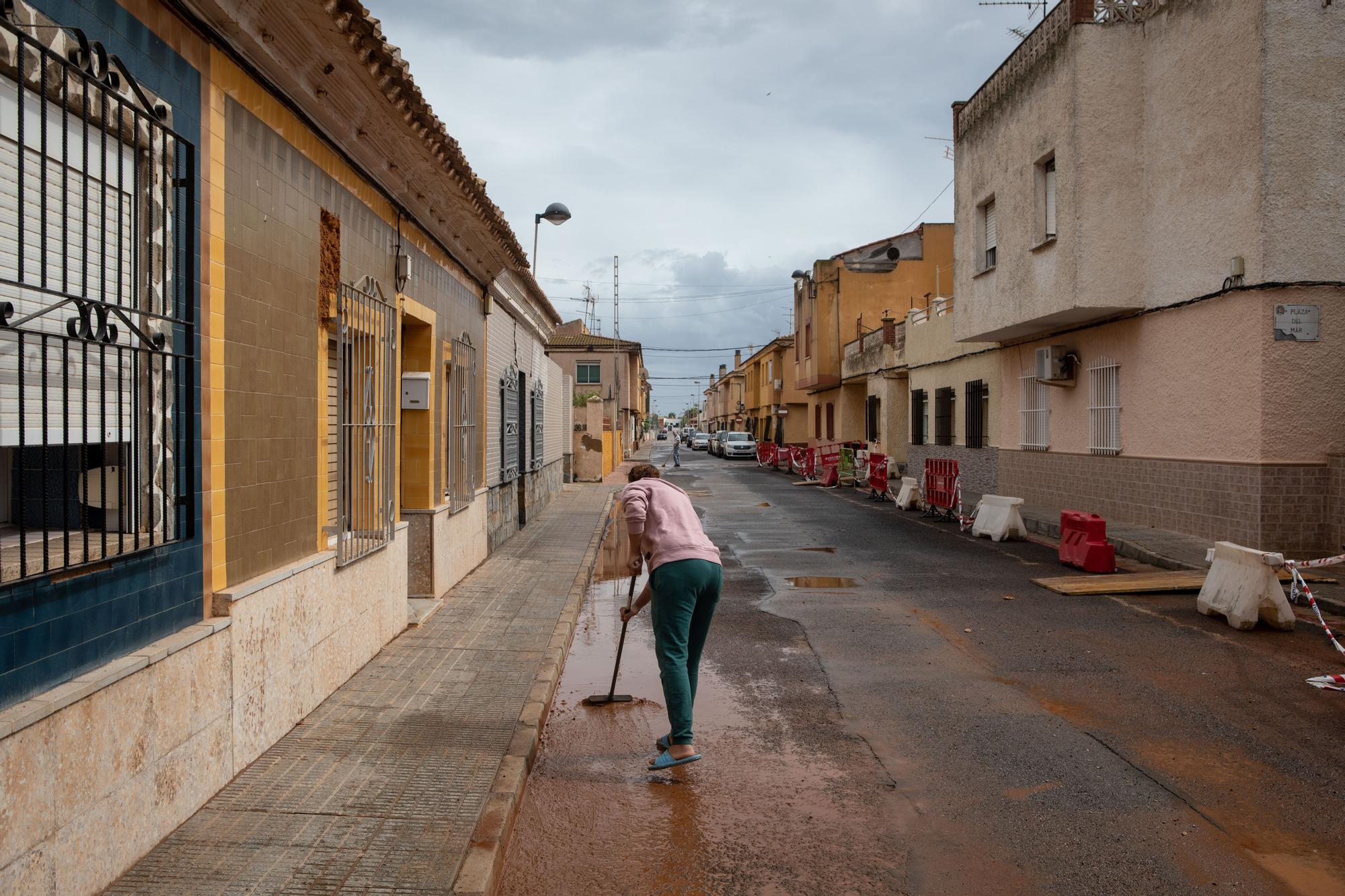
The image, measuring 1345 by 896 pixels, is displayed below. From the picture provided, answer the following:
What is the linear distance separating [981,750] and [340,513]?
395 cm

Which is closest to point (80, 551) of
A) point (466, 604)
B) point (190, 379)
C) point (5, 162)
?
point (190, 379)

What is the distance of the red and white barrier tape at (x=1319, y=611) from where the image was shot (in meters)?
6.37

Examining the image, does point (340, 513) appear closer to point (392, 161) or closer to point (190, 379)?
point (190, 379)

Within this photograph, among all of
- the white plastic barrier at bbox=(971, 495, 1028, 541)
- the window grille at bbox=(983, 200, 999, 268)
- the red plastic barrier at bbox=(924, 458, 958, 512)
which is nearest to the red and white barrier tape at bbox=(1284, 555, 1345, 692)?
the white plastic barrier at bbox=(971, 495, 1028, 541)

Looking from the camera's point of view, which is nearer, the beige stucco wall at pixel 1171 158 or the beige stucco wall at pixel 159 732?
the beige stucco wall at pixel 159 732

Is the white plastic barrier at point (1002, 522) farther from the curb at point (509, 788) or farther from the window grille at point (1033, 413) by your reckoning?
the curb at point (509, 788)

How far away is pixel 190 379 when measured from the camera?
417 centimetres

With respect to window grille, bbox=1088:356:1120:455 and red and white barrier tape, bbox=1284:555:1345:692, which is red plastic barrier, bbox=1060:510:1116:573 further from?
window grille, bbox=1088:356:1120:455

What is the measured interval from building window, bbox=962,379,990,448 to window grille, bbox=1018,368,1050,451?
2.47 meters

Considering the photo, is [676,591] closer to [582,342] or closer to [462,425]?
[462,425]

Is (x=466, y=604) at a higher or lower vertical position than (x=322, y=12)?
lower

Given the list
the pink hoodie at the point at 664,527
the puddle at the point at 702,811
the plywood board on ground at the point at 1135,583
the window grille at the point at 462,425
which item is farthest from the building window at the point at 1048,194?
the pink hoodie at the point at 664,527

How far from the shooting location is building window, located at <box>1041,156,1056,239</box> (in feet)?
50.6

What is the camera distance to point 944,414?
78.6ft
